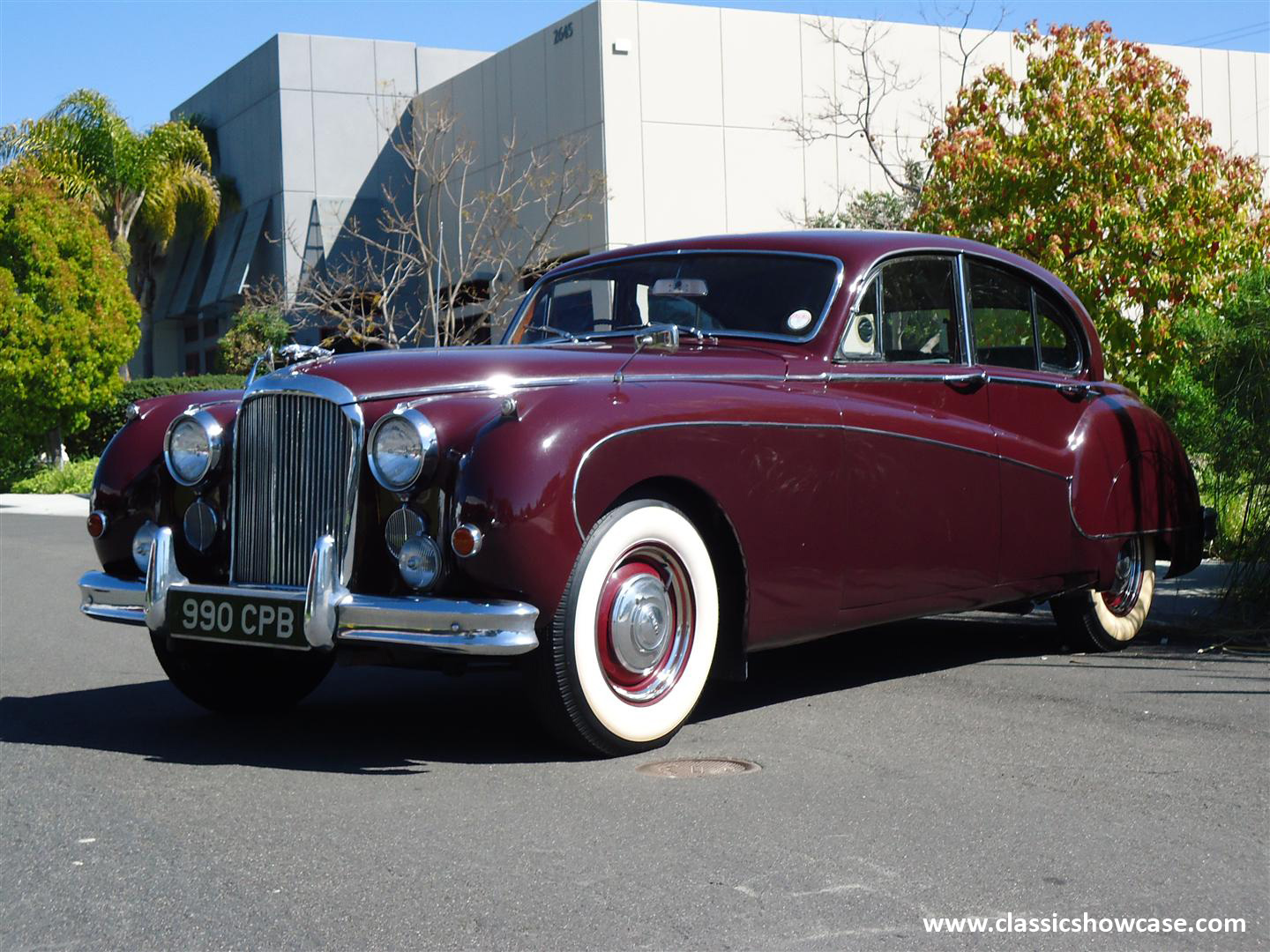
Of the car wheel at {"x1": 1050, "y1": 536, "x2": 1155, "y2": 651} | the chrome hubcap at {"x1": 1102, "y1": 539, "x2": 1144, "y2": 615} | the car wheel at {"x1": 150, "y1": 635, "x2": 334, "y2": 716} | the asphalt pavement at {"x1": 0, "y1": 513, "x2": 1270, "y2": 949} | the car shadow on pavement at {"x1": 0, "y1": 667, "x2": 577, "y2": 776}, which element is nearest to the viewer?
the asphalt pavement at {"x1": 0, "y1": 513, "x2": 1270, "y2": 949}

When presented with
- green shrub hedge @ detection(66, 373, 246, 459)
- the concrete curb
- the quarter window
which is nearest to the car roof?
the quarter window

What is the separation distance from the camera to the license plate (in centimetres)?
458

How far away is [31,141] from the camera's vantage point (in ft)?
111

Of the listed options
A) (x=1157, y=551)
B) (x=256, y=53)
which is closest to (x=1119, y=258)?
(x=1157, y=551)

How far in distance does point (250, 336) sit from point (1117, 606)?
90.4ft

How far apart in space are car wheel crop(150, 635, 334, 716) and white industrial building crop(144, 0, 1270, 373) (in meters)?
18.3

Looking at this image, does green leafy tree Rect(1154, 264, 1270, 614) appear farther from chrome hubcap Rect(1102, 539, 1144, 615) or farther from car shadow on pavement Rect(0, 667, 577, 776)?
car shadow on pavement Rect(0, 667, 577, 776)

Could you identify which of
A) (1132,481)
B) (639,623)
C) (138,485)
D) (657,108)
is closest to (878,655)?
(1132,481)

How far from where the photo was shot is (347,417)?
4.69 m

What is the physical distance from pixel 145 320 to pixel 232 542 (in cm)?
3933

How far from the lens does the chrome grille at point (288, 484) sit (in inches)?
185

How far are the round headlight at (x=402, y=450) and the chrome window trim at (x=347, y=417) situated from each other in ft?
0.23

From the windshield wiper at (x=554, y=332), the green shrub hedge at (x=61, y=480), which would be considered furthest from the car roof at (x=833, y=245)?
the green shrub hedge at (x=61, y=480)

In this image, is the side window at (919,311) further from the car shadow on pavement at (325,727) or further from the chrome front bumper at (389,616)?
the chrome front bumper at (389,616)
